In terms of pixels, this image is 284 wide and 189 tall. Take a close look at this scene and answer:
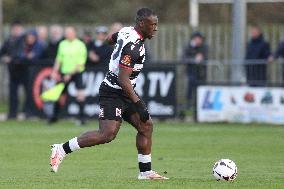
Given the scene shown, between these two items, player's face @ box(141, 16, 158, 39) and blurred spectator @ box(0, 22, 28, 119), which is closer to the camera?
player's face @ box(141, 16, 158, 39)

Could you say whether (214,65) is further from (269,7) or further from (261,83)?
(269,7)

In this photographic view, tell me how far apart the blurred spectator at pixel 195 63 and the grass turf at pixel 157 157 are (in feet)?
3.18

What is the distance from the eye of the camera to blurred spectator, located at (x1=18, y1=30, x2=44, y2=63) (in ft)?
94.6

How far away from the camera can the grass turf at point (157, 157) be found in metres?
13.8

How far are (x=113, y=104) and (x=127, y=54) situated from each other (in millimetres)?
758

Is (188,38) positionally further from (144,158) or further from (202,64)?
(144,158)

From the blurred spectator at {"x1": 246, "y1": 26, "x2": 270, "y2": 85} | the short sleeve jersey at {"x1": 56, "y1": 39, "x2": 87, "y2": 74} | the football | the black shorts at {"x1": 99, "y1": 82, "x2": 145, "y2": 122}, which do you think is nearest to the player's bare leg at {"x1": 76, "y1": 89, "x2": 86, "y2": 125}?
the short sleeve jersey at {"x1": 56, "y1": 39, "x2": 87, "y2": 74}

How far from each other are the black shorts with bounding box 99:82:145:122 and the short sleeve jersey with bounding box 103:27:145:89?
0.31 ft

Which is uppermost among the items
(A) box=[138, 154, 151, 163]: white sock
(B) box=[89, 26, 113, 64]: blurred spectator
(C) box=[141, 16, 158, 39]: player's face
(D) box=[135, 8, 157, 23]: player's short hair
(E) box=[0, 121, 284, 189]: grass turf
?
(D) box=[135, 8, 157, 23]: player's short hair

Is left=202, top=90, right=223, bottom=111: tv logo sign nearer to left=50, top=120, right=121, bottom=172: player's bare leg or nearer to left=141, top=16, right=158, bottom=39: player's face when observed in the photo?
left=50, top=120, right=121, bottom=172: player's bare leg

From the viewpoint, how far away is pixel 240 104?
25781 millimetres

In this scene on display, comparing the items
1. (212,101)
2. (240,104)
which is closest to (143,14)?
(240,104)

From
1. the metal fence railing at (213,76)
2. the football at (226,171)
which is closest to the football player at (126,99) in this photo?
the football at (226,171)

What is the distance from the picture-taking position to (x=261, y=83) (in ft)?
84.6
